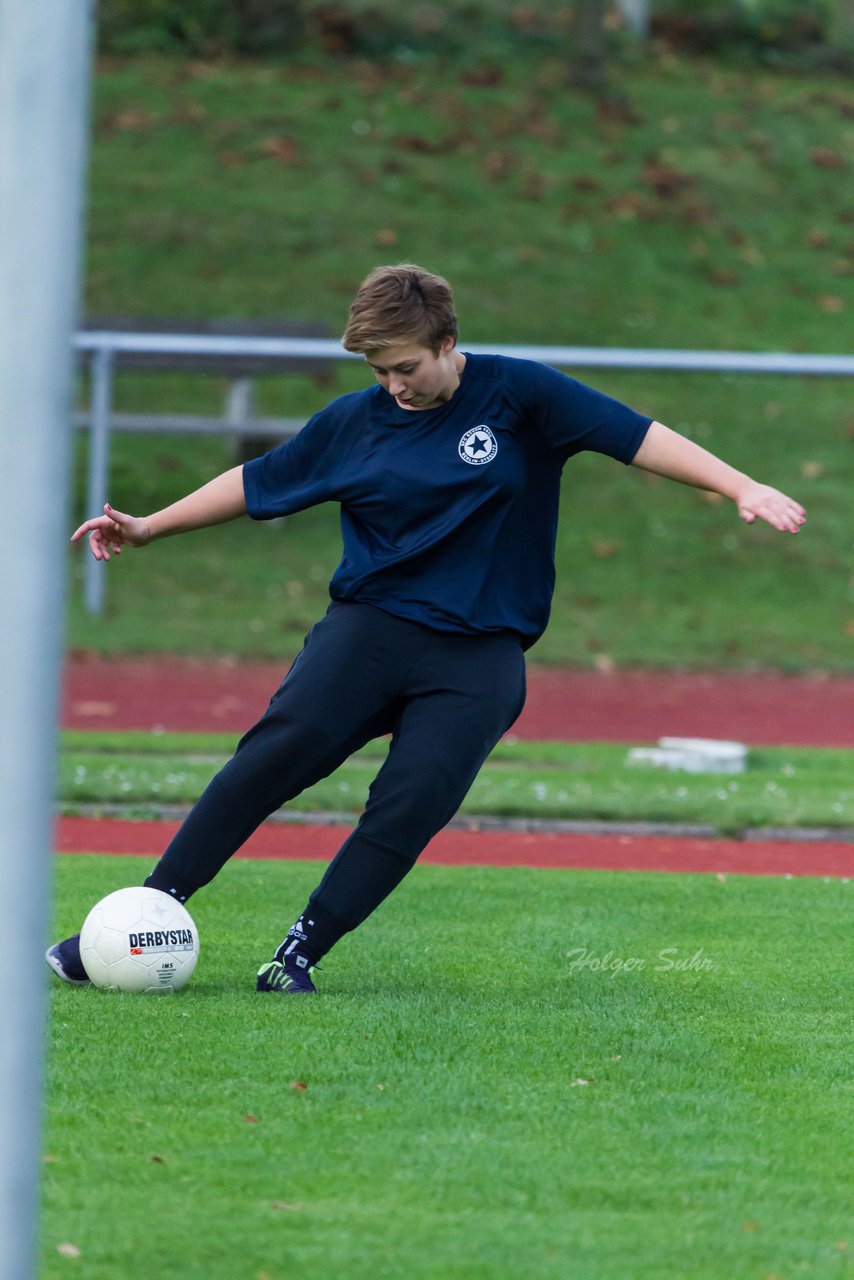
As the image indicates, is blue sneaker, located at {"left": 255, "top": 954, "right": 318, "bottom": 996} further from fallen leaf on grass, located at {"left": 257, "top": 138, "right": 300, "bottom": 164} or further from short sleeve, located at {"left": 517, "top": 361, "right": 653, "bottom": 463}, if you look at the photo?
fallen leaf on grass, located at {"left": 257, "top": 138, "right": 300, "bottom": 164}

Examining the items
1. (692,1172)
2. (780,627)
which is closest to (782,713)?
(780,627)

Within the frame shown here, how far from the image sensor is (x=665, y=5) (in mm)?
26766

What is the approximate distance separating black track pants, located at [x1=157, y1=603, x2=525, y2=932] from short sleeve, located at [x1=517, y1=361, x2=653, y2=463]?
1.89 ft

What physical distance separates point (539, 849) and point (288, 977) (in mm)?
3357

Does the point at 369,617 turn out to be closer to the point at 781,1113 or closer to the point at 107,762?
the point at 781,1113

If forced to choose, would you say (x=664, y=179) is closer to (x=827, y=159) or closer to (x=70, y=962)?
(x=827, y=159)

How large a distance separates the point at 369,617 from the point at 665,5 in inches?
936

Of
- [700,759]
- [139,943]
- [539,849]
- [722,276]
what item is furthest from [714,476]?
[722,276]

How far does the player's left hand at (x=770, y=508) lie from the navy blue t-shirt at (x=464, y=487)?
0.40 metres

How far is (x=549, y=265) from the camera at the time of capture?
21516 mm

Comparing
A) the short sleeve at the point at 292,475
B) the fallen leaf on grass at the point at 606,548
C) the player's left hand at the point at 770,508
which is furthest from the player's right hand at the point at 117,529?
the fallen leaf on grass at the point at 606,548

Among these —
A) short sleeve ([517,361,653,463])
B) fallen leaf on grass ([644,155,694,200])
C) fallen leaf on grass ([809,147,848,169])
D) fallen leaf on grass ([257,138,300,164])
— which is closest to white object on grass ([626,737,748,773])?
short sleeve ([517,361,653,463])

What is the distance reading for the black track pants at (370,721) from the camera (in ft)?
16.4

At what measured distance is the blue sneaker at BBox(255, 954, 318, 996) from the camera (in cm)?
514
